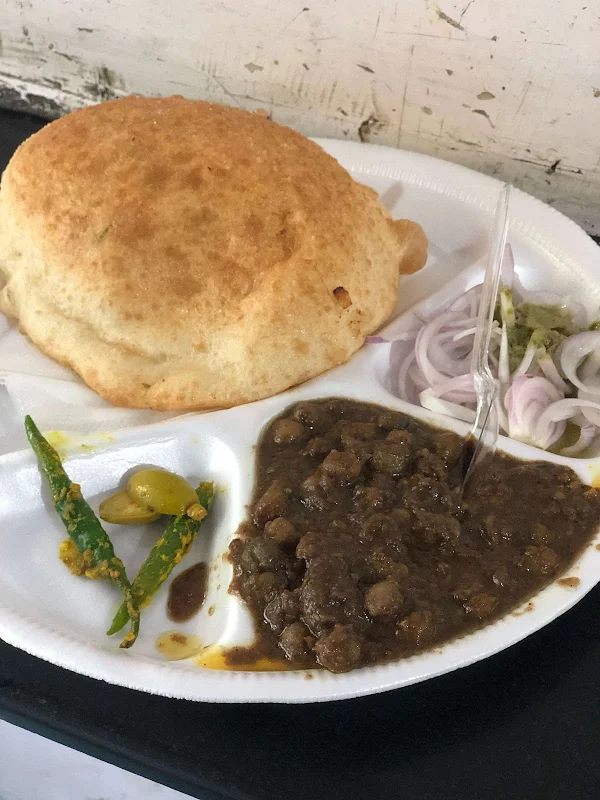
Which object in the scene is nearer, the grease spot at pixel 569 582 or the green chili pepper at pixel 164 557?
the grease spot at pixel 569 582

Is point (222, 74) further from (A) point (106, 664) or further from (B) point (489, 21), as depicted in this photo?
(A) point (106, 664)

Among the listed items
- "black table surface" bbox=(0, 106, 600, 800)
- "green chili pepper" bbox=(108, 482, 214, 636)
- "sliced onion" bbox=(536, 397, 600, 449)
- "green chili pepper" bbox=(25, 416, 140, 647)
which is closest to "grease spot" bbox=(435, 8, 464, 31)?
"sliced onion" bbox=(536, 397, 600, 449)

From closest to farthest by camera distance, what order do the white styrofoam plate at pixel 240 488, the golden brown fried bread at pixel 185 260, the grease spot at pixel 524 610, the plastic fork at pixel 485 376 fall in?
1. the white styrofoam plate at pixel 240 488
2. the grease spot at pixel 524 610
3. the plastic fork at pixel 485 376
4. the golden brown fried bread at pixel 185 260

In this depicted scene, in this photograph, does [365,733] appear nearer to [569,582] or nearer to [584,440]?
[569,582]

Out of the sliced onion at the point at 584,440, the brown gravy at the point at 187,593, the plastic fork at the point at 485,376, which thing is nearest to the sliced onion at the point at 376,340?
the plastic fork at the point at 485,376

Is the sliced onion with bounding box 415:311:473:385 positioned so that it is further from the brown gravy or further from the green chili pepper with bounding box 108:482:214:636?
the brown gravy

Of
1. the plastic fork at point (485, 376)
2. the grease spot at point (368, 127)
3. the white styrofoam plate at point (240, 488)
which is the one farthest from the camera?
the grease spot at point (368, 127)

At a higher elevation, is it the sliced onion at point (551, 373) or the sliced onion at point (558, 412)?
the sliced onion at point (551, 373)

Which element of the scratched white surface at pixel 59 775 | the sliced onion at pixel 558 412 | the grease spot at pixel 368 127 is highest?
the grease spot at pixel 368 127

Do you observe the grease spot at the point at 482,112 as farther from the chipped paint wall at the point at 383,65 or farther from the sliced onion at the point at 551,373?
the sliced onion at the point at 551,373
